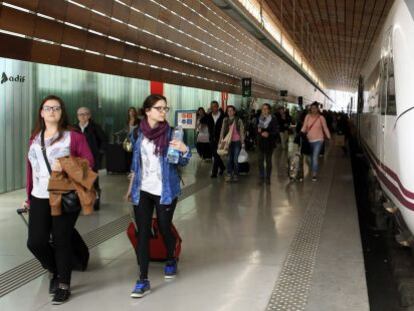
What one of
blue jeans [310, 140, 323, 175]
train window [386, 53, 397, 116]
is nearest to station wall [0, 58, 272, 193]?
blue jeans [310, 140, 323, 175]

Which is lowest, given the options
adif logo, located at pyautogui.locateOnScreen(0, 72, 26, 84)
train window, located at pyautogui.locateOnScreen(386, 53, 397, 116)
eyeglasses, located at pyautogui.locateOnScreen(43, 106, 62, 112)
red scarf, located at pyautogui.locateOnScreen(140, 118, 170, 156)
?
red scarf, located at pyautogui.locateOnScreen(140, 118, 170, 156)

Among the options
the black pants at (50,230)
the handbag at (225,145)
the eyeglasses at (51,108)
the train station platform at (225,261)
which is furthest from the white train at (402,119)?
the handbag at (225,145)

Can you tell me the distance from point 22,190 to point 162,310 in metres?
7.26

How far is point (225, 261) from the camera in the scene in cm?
566

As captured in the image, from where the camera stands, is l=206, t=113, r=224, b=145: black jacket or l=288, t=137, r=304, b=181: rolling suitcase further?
l=206, t=113, r=224, b=145: black jacket

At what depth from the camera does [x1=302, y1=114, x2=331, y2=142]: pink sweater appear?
1222cm

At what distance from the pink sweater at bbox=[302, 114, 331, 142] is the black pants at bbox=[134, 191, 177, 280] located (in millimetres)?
7868

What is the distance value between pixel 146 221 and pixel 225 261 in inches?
50.5

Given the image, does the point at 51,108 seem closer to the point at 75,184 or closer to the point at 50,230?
the point at 75,184

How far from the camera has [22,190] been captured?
35.2 ft

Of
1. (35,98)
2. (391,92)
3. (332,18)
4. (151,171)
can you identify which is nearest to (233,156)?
(35,98)

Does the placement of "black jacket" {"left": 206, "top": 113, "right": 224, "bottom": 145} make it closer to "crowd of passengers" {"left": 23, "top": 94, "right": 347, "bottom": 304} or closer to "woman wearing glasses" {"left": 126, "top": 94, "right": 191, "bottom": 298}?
"crowd of passengers" {"left": 23, "top": 94, "right": 347, "bottom": 304}

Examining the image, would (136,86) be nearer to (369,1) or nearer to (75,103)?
(75,103)

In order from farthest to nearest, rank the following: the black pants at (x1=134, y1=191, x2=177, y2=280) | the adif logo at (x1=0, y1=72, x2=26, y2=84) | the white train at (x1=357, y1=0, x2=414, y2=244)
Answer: the adif logo at (x1=0, y1=72, x2=26, y2=84), the white train at (x1=357, y1=0, x2=414, y2=244), the black pants at (x1=134, y1=191, x2=177, y2=280)
